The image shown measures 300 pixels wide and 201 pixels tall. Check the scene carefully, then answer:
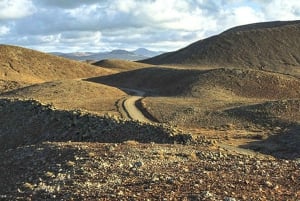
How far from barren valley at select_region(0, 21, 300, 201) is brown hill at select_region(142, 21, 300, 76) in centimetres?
3102

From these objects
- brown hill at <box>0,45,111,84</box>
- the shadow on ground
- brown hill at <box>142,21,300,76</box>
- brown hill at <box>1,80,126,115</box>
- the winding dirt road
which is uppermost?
brown hill at <box>142,21,300,76</box>

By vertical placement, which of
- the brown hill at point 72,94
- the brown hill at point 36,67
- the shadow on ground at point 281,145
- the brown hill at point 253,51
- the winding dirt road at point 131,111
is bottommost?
the shadow on ground at point 281,145

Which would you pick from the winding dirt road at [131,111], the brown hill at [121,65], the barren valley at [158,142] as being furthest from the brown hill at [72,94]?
the brown hill at [121,65]

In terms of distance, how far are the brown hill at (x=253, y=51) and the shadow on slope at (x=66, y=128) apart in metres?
83.1

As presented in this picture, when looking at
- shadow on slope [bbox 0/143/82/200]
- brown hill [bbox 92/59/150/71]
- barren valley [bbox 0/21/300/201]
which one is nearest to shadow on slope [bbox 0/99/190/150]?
barren valley [bbox 0/21/300/201]

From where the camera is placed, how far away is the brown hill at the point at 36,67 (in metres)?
115

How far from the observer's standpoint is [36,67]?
123 m

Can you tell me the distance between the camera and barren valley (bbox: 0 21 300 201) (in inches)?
577

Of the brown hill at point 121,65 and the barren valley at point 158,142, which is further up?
the brown hill at point 121,65

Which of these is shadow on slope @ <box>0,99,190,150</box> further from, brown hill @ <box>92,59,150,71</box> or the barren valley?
brown hill @ <box>92,59,150,71</box>

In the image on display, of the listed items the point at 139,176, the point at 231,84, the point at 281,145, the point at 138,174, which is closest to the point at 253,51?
the point at 231,84

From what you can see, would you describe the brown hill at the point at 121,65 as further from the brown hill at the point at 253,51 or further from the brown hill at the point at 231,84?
the brown hill at the point at 231,84

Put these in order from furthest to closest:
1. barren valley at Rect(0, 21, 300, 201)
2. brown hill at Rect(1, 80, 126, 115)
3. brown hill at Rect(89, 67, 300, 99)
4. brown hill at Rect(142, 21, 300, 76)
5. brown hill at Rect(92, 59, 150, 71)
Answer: brown hill at Rect(92, 59, 150, 71) → brown hill at Rect(142, 21, 300, 76) → brown hill at Rect(89, 67, 300, 99) → brown hill at Rect(1, 80, 126, 115) → barren valley at Rect(0, 21, 300, 201)

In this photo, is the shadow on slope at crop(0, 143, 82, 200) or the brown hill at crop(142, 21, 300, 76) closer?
the shadow on slope at crop(0, 143, 82, 200)
